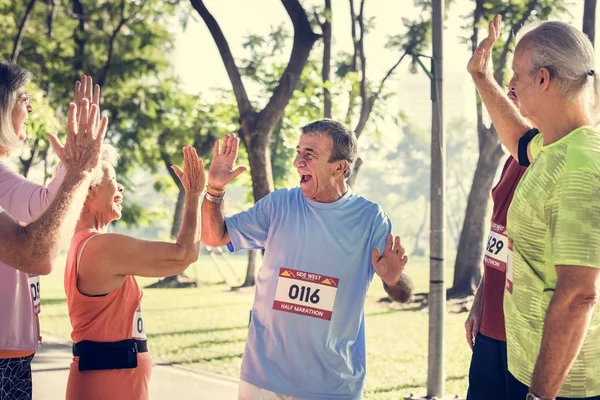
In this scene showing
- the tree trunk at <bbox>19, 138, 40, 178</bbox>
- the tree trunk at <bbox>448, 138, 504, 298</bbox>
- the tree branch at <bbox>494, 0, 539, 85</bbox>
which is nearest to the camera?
the tree branch at <bbox>494, 0, 539, 85</bbox>

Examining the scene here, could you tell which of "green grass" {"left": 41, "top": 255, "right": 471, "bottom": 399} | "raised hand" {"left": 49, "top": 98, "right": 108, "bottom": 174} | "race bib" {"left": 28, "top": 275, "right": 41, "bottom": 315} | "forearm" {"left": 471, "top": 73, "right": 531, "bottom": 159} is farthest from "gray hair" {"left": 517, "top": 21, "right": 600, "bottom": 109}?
"green grass" {"left": 41, "top": 255, "right": 471, "bottom": 399}

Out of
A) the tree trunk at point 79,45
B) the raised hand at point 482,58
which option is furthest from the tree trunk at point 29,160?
the raised hand at point 482,58

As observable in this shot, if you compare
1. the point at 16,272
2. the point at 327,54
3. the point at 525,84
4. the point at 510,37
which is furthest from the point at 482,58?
the point at 510,37

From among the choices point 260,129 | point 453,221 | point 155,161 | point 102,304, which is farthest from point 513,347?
point 453,221

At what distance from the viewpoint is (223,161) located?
436 cm

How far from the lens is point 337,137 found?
4.52 metres

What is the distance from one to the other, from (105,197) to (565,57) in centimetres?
207

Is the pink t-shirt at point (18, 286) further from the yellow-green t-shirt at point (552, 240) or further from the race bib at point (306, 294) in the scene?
the yellow-green t-shirt at point (552, 240)

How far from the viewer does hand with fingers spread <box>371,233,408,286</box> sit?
13.4 feet

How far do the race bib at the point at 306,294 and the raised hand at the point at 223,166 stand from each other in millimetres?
536

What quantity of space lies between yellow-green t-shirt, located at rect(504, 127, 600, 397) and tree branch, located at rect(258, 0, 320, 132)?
8.57m

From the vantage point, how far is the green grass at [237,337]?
10.7 m

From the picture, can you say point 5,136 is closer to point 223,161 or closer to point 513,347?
point 223,161

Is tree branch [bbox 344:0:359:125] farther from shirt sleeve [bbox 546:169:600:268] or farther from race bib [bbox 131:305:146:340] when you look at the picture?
shirt sleeve [bbox 546:169:600:268]
